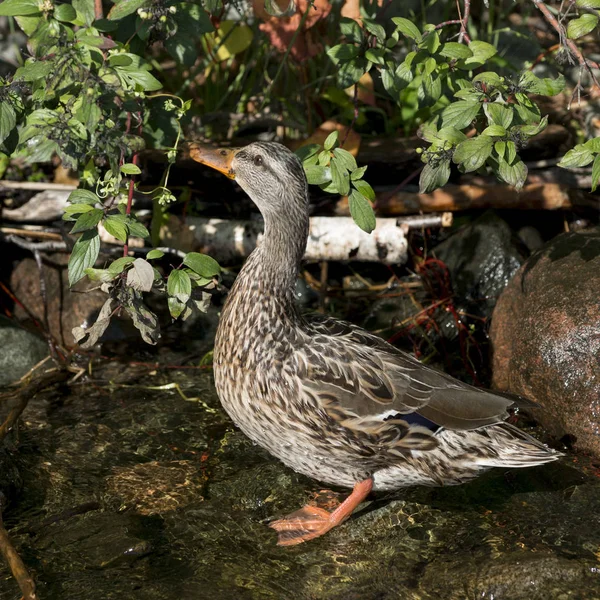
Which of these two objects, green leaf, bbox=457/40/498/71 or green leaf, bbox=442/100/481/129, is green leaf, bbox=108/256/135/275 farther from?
green leaf, bbox=457/40/498/71

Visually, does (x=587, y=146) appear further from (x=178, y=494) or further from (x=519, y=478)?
(x=178, y=494)

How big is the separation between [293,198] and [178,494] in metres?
1.48

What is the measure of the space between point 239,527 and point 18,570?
1020 millimetres

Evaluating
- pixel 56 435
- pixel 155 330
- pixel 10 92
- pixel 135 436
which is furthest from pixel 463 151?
pixel 56 435

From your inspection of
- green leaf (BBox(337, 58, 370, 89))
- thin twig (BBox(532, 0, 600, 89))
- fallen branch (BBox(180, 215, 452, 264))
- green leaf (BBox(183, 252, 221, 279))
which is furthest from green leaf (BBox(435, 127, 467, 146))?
fallen branch (BBox(180, 215, 452, 264))

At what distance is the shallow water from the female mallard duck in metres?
0.20

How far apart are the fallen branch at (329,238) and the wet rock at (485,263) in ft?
0.72

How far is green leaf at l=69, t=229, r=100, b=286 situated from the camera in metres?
3.77

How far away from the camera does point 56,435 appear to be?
471 cm

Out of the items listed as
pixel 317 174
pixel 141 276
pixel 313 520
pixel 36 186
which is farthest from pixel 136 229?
pixel 36 186

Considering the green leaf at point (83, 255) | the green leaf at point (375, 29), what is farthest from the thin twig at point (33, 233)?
the green leaf at point (375, 29)

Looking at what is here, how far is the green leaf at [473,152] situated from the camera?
3.65m

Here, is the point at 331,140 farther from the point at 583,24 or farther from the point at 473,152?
the point at 583,24

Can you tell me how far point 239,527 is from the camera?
3.99m
